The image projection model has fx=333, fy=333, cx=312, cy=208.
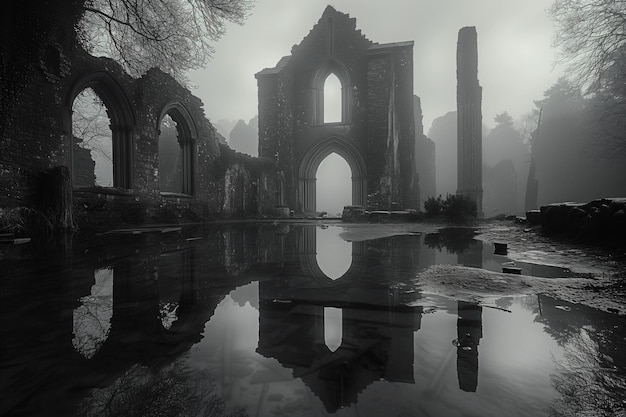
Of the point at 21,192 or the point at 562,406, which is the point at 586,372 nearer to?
the point at 562,406

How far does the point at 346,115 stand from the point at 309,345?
19.0 meters

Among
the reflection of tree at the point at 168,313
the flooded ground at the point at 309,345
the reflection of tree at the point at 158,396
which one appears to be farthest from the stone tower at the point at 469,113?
the reflection of tree at the point at 158,396

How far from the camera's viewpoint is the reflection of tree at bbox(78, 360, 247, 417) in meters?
0.82

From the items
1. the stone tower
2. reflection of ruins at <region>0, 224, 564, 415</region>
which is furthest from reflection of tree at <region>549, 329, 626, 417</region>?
the stone tower

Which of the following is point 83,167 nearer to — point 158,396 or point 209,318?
Answer: point 209,318

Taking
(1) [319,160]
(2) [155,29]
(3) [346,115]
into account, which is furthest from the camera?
(1) [319,160]

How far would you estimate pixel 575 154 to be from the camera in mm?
30469

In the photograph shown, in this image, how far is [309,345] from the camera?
1.26m

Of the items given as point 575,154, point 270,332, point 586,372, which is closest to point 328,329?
point 270,332

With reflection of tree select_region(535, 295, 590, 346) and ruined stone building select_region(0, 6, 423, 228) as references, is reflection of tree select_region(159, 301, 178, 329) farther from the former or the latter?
ruined stone building select_region(0, 6, 423, 228)

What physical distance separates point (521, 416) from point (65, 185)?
8123 millimetres

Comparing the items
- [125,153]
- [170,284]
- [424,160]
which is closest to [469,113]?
[424,160]

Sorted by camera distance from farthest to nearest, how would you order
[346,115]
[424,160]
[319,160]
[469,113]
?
[424,160]
[469,113]
[319,160]
[346,115]

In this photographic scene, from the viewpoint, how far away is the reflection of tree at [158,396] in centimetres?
82
